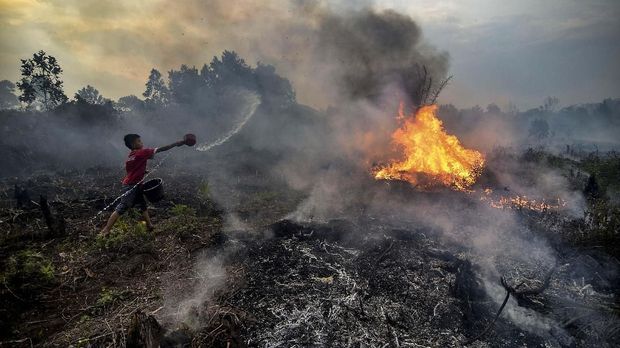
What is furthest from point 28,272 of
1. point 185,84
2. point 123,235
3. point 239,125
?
point 185,84

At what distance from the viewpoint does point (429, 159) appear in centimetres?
1409

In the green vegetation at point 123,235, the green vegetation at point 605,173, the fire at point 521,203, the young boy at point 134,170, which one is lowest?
the green vegetation at point 605,173

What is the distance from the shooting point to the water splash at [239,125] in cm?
3112

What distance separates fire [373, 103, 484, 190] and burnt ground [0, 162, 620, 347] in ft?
15.8

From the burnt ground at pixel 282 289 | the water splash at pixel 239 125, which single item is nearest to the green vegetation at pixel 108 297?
the burnt ground at pixel 282 289

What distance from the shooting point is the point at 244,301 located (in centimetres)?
495

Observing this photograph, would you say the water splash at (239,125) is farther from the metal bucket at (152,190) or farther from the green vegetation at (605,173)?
the green vegetation at (605,173)

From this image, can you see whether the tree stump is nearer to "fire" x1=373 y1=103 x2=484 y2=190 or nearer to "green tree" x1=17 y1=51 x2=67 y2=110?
"fire" x1=373 y1=103 x2=484 y2=190

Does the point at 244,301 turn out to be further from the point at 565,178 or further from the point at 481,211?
the point at 565,178

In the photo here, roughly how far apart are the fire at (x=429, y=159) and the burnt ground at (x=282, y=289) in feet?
15.8

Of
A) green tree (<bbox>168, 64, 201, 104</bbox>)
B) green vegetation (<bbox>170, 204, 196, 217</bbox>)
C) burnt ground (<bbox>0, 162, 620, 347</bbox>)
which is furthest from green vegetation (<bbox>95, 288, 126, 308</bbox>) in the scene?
green tree (<bbox>168, 64, 201, 104</bbox>)

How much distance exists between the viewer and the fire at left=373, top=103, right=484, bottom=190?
12781mm

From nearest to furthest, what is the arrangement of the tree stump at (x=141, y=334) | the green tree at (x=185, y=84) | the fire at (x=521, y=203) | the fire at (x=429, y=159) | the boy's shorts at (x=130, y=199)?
1. the tree stump at (x=141, y=334)
2. the boy's shorts at (x=130, y=199)
3. the fire at (x=521, y=203)
4. the fire at (x=429, y=159)
5. the green tree at (x=185, y=84)

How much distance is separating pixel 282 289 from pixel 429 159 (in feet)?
35.2
